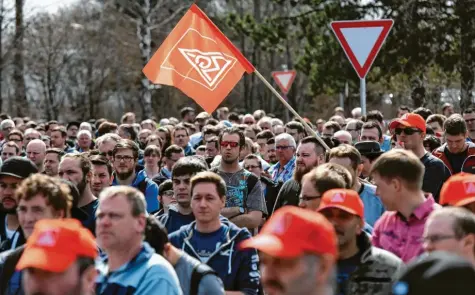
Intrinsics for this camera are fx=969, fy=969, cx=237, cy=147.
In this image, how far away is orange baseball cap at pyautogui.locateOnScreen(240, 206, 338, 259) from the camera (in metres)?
3.65

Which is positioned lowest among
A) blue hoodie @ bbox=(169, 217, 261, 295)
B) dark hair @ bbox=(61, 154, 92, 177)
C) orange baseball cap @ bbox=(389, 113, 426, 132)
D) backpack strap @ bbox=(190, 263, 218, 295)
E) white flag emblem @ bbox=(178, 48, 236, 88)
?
blue hoodie @ bbox=(169, 217, 261, 295)

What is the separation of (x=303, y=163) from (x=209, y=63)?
6.24 ft

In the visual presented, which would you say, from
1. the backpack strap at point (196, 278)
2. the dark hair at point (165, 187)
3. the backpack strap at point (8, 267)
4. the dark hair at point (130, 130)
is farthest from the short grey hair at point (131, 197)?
the dark hair at point (130, 130)

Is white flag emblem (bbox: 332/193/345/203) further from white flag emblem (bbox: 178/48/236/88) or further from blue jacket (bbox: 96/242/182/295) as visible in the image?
white flag emblem (bbox: 178/48/236/88)

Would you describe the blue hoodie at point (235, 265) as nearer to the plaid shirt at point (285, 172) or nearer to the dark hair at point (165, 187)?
the dark hair at point (165, 187)

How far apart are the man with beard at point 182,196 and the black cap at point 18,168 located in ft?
4.07

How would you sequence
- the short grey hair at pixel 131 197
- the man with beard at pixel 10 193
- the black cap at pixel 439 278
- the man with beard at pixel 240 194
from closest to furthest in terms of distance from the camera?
the black cap at pixel 439 278 → the short grey hair at pixel 131 197 → the man with beard at pixel 10 193 → the man with beard at pixel 240 194

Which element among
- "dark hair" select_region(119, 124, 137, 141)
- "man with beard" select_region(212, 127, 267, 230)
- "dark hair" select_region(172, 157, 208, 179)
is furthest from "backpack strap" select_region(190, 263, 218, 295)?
"dark hair" select_region(119, 124, 137, 141)

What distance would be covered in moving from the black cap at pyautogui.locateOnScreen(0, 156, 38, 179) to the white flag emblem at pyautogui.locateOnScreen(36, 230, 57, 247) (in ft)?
13.5

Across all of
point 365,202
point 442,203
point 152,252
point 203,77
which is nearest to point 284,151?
point 203,77

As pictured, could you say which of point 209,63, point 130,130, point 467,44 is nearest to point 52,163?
point 209,63

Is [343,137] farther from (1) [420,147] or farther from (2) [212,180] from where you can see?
(2) [212,180]

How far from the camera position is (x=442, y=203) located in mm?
6418

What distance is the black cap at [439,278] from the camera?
2.88 m
